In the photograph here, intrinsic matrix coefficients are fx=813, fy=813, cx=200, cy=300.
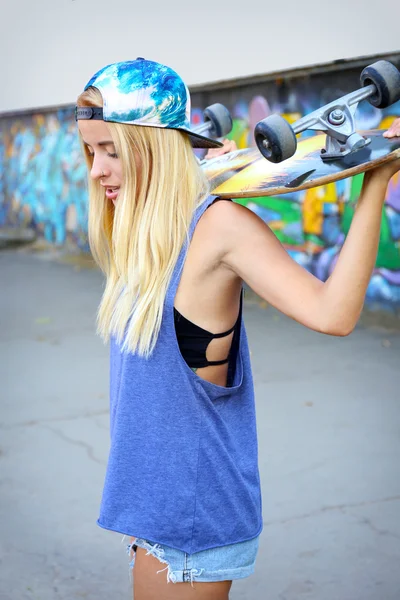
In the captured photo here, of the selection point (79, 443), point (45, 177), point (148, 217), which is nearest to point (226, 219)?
point (148, 217)

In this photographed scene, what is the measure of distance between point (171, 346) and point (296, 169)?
0.51 m

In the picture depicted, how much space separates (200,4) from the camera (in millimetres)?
10094

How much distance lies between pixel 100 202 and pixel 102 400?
398 cm

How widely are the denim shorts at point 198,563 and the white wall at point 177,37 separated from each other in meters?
6.53

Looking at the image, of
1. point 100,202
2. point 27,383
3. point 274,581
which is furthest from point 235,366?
point 27,383

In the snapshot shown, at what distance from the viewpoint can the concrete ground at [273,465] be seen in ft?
11.5

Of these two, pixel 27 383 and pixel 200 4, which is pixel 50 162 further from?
pixel 27 383

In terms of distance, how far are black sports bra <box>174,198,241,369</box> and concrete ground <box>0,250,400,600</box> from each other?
1910 mm

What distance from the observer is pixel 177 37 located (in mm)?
10625

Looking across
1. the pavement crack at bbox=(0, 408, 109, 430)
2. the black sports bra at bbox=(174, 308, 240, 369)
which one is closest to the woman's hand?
the black sports bra at bbox=(174, 308, 240, 369)

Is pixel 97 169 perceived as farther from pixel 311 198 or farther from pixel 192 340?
pixel 311 198

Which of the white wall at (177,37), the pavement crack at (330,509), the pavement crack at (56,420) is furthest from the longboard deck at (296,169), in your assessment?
the white wall at (177,37)

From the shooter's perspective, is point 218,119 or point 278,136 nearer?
point 278,136

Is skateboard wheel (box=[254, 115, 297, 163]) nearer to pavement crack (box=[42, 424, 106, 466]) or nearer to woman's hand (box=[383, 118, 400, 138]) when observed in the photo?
woman's hand (box=[383, 118, 400, 138])
